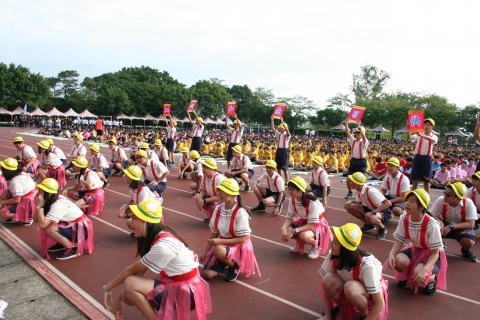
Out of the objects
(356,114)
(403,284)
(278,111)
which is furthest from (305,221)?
(278,111)

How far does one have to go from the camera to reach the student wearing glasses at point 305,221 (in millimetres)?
5293

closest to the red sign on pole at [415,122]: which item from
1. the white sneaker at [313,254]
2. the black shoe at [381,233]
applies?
the black shoe at [381,233]

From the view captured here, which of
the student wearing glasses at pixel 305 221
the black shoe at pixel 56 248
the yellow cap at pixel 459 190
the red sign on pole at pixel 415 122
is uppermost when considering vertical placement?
the red sign on pole at pixel 415 122

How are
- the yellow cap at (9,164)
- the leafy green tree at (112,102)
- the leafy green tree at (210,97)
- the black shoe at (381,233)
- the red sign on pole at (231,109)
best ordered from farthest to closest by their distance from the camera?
the leafy green tree at (210,97), the leafy green tree at (112,102), the red sign on pole at (231,109), the yellow cap at (9,164), the black shoe at (381,233)

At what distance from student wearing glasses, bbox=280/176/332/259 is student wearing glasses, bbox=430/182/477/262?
70.0 inches

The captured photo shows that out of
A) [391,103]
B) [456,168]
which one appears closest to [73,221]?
[456,168]

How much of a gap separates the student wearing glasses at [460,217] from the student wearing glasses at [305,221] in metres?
1.78

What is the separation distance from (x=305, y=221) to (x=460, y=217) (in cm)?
235

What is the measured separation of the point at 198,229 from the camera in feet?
23.3

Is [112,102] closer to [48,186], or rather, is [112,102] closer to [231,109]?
[231,109]

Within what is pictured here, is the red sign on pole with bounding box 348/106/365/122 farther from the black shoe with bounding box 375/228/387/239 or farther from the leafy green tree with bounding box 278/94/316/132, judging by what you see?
the leafy green tree with bounding box 278/94/316/132

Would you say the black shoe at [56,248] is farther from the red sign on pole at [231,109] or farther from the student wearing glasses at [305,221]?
the red sign on pole at [231,109]

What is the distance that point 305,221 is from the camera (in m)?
5.64

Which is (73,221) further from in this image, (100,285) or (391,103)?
(391,103)
